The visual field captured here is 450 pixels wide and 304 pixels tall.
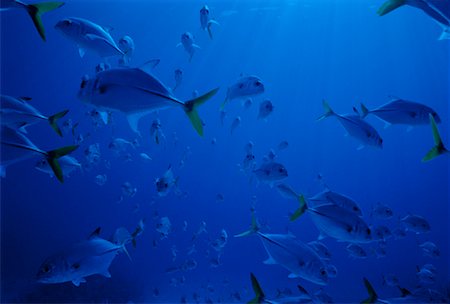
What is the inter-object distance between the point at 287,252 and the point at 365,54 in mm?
30338

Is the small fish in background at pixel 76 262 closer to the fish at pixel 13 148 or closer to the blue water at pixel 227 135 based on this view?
the fish at pixel 13 148

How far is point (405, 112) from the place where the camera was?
4.46 meters

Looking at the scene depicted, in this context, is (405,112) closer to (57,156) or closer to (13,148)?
(57,156)

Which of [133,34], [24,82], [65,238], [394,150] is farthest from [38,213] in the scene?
[394,150]

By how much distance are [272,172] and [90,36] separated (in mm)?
3591

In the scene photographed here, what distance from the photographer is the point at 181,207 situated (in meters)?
47.1

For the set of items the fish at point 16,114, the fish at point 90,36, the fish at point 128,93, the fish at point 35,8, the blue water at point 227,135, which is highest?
the fish at point 35,8

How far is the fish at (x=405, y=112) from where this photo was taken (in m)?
4.43

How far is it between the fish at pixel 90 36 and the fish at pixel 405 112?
344 cm

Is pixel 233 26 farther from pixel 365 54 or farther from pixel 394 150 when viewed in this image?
pixel 394 150

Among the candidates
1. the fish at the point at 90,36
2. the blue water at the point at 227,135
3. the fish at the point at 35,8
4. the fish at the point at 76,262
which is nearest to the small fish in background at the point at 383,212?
the blue water at the point at 227,135

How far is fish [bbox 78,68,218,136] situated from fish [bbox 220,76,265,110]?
9.25 feet

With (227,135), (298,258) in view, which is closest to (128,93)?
(298,258)

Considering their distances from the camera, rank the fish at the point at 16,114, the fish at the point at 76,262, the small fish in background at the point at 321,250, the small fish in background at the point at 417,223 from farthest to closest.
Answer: the small fish in background at the point at 417,223, the small fish in background at the point at 321,250, the fish at the point at 16,114, the fish at the point at 76,262
